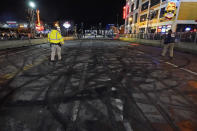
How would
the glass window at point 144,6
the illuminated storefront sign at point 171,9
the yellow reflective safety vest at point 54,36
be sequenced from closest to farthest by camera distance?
the yellow reflective safety vest at point 54,36 < the illuminated storefront sign at point 171,9 < the glass window at point 144,6

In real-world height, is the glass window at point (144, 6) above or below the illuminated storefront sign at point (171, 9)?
above

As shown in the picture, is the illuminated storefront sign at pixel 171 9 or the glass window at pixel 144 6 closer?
the illuminated storefront sign at pixel 171 9

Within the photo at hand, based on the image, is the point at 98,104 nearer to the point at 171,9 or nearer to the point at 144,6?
the point at 171,9

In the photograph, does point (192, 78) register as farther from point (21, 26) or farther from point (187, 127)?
point (21, 26)

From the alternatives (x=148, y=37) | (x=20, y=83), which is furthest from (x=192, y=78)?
(x=148, y=37)

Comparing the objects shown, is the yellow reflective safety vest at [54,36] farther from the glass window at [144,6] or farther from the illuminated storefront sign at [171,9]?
the glass window at [144,6]

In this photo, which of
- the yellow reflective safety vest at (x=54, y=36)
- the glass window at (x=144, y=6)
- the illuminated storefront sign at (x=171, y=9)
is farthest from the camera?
the glass window at (x=144, y=6)

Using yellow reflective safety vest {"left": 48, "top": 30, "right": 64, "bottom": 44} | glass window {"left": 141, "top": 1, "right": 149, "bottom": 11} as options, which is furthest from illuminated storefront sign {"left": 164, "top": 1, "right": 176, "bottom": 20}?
yellow reflective safety vest {"left": 48, "top": 30, "right": 64, "bottom": 44}

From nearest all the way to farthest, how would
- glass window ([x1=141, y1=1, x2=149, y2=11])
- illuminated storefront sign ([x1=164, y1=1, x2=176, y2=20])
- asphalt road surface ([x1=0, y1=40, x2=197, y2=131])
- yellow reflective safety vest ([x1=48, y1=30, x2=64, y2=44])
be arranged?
1. asphalt road surface ([x1=0, y1=40, x2=197, y2=131])
2. yellow reflective safety vest ([x1=48, y1=30, x2=64, y2=44])
3. illuminated storefront sign ([x1=164, y1=1, x2=176, y2=20])
4. glass window ([x1=141, y1=1, x2=149, y2=11])

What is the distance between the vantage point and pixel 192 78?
4.72 meters

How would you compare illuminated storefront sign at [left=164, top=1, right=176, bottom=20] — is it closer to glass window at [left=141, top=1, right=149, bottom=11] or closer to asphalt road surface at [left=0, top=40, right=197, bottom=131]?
glass window at [left=141, top=1, right=149, bottom=11]

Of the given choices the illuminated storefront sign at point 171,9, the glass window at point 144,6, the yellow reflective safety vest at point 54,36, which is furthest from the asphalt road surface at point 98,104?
the glass window at point 144,6

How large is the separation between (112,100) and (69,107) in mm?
1054

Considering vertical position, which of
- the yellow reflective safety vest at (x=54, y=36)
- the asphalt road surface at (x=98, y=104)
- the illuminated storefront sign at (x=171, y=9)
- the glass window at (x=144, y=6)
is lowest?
the asphalt road surface at (x=98, y=104)
